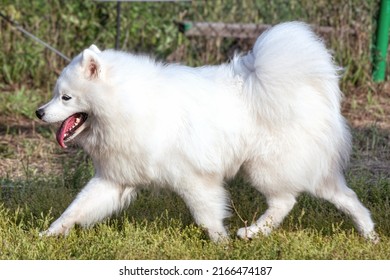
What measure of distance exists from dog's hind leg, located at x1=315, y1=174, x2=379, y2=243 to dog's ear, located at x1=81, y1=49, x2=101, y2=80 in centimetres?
149

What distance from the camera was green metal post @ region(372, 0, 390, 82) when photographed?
341 inches

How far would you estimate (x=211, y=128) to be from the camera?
197 inches

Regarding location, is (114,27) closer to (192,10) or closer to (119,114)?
(192,10)

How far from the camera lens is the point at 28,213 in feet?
18.7

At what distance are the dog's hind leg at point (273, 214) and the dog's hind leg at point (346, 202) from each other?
7.3 inches

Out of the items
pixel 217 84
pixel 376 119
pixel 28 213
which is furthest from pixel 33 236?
pixel 376 119

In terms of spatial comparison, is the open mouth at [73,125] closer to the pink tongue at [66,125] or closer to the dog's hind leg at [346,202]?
the pink tongue at [66,125]

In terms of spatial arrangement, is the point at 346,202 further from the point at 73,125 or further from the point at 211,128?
the point at 73,125

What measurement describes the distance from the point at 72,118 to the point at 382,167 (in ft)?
9.51

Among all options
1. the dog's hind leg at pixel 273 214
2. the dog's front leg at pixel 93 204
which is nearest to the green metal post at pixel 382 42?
the dog's hind leg at pixel 273 214

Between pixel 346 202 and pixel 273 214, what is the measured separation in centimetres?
44

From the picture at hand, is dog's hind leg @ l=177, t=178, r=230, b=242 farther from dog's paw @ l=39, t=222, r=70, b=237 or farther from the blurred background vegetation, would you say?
the blurred background vegetation

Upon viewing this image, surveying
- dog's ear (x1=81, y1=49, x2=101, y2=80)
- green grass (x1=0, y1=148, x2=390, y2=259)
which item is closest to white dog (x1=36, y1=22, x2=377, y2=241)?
dog's ear (x1=81, y1=49, x2=101, y2=80)

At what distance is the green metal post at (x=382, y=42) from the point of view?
8672 millimetres
